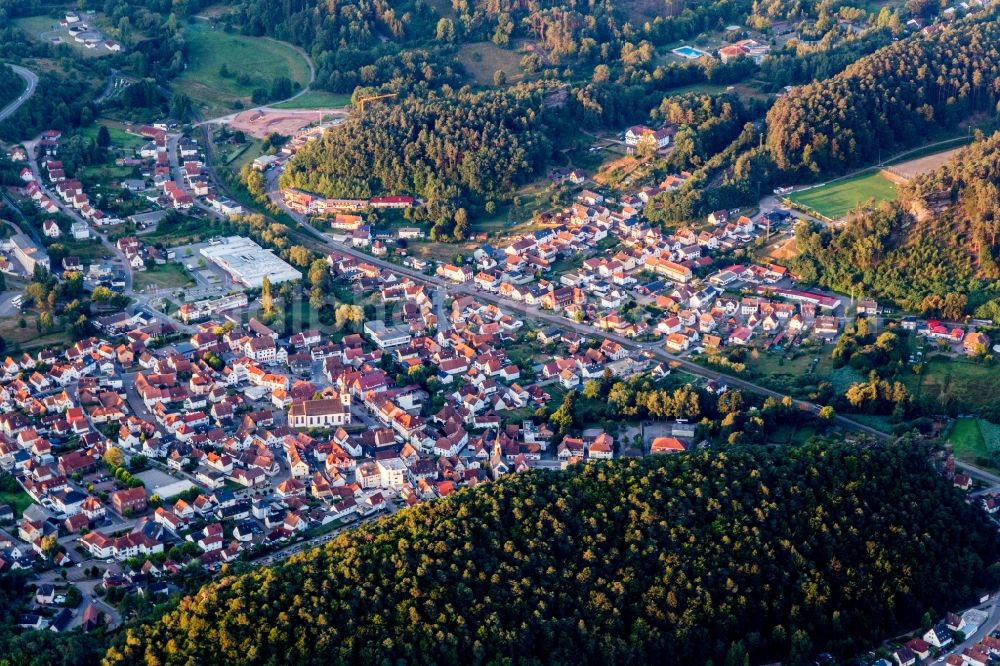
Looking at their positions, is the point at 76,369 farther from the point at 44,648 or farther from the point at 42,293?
the point at 44,648

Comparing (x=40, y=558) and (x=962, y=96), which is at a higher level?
(x=962, y=96)

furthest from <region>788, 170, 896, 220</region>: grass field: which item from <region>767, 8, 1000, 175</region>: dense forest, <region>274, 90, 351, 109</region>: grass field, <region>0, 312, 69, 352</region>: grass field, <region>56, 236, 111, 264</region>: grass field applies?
<region>0, 312, 69, 352</region>: grass field

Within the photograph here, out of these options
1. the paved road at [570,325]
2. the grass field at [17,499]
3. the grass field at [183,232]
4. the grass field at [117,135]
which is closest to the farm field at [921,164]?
the paved road at [570,325]

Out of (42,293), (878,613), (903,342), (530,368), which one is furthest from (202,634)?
(903,342)

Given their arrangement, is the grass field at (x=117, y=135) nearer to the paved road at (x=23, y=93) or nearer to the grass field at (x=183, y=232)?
the paved road at (x=23, y=93)

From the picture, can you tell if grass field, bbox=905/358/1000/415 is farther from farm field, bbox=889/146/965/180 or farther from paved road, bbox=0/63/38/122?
paved road, bbox=0/63/38/122

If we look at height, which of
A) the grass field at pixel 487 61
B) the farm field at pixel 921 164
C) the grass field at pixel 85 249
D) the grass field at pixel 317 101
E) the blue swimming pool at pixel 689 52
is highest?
the blue swimming pool at pixel 689 52
